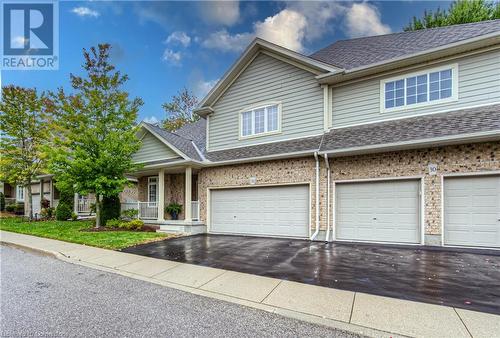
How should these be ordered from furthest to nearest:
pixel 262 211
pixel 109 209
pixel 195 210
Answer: pixel 109 209, pixel 195 210, pixel 262 211

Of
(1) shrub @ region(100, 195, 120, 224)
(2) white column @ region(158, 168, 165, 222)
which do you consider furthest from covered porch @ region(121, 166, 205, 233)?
(1) shrub @ region(100, 195, 120, 224)

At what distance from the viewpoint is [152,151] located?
13.3 metres

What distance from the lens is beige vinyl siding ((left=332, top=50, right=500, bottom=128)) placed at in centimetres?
788

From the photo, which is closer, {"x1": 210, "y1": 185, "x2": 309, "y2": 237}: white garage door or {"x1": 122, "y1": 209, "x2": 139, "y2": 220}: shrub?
{"x1": 210, "y1": 185, "x2": 309, "y2": 237}: white garage door

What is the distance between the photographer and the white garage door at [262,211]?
997 centimetres

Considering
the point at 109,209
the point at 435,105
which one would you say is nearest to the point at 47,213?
the point at 109,209

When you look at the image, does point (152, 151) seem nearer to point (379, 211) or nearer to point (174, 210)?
point (174, 210)

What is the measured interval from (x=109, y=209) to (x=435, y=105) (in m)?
14.9

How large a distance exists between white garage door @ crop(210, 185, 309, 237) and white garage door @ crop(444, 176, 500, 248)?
4.38 m

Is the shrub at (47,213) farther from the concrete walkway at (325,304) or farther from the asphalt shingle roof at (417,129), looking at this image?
the asphalt shingle roof at (417,129)

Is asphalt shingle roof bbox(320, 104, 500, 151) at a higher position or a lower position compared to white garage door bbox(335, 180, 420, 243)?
higher

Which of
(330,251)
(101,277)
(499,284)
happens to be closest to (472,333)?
(499,284)

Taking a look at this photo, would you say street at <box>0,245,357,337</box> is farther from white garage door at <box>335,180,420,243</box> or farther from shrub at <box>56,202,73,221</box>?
shrub at <box>56,202,73,221</box>

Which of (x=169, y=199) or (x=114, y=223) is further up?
(x=169, y=199)
